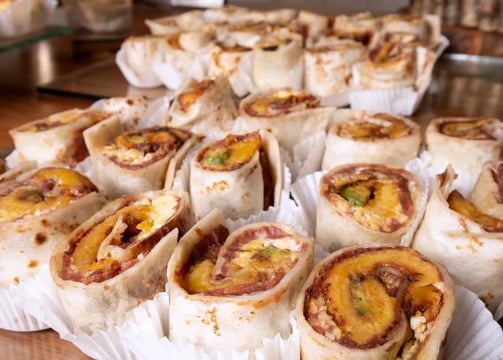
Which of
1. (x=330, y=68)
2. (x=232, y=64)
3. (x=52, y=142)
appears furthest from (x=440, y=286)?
(x=232, y=64)

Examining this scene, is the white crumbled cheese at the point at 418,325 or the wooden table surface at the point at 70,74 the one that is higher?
the white crumbled cheese at the point at 418,325

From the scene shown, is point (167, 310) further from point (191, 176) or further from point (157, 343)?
point (191, 176)

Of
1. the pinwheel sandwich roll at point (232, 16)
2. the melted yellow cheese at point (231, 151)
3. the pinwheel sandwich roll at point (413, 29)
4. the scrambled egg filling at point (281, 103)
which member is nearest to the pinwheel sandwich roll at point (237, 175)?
the melted yellow cheese at point (231, 151)

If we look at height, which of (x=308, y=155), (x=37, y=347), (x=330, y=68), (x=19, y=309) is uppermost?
(x=330, y=68)

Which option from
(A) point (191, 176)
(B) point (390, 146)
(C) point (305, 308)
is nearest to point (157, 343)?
(C) point (305, 308)

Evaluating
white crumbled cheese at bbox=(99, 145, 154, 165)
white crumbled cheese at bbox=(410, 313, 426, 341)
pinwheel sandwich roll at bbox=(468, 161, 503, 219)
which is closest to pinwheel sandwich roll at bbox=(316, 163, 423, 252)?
pinwheel sandwich roll at bbox=(468, 161, 503, 219)

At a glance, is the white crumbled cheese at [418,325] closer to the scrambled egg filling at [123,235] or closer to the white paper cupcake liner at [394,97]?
the scrambled egg filling at [123,235]

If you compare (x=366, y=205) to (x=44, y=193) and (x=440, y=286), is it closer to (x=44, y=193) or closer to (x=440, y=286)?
(x=440, y=286)
